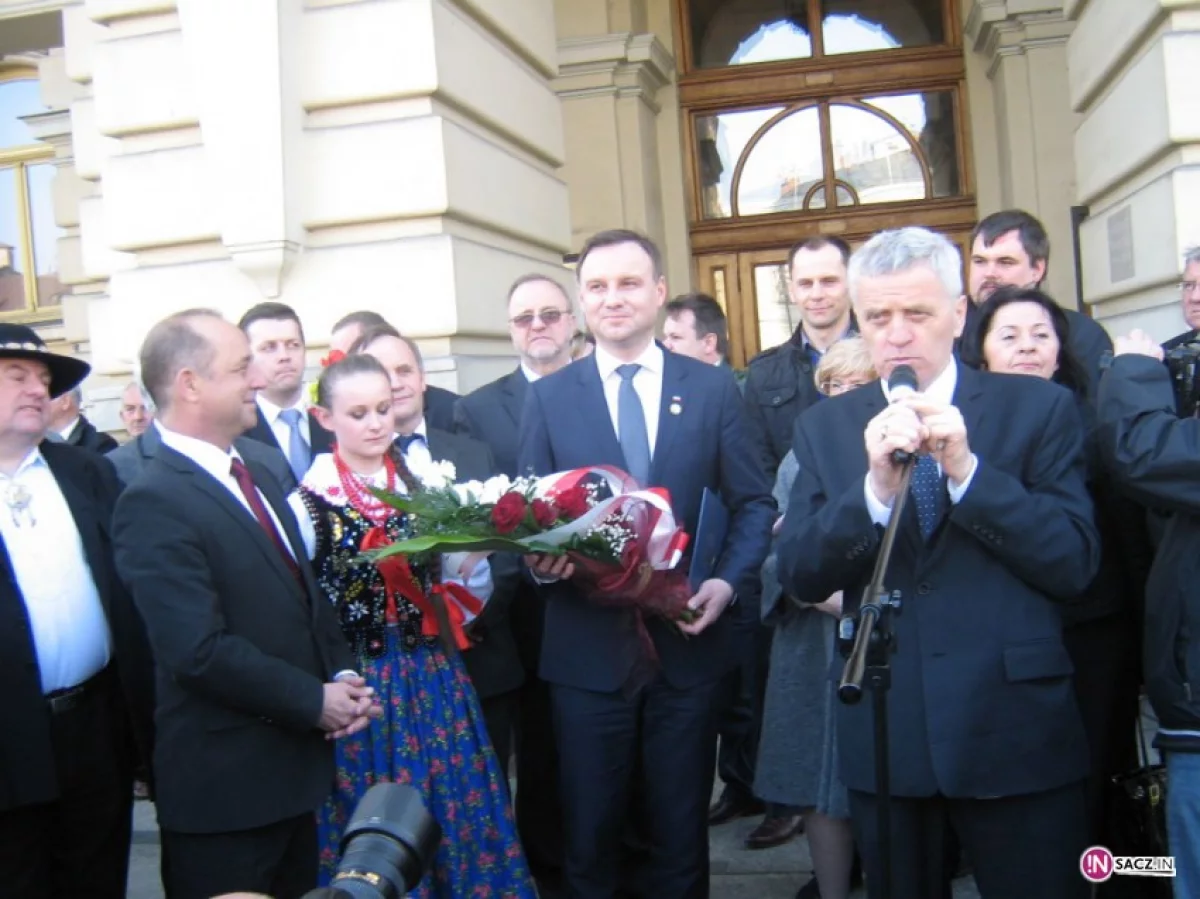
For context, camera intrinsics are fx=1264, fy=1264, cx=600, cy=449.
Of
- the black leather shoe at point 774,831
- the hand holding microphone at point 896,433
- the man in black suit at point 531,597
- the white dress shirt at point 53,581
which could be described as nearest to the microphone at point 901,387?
the hand holding microphone at point 896,433

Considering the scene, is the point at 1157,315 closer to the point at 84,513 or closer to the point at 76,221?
the point at 84,513

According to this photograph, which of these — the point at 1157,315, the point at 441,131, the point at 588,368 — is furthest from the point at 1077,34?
the point at 588,368

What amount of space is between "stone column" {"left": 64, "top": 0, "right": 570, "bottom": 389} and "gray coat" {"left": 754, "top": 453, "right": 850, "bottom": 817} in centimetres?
241

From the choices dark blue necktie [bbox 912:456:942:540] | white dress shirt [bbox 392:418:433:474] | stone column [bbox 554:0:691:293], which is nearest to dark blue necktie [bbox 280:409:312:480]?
white dress shirt [bbox 392:418:433:474]

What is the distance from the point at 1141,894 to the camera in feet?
11.1

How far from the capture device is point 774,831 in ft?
16.4

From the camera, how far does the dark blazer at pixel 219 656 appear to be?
3018 mm

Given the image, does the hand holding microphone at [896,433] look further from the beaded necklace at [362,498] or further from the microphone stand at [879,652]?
the beaded necklace at [362,498]

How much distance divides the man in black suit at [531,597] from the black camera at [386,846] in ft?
9.91

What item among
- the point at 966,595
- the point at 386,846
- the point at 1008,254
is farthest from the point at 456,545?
the point at 1008,254

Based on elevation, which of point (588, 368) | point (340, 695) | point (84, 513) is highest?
point (588, 368)

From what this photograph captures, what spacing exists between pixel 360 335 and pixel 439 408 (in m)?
0.44

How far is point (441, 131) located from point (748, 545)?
3104mm

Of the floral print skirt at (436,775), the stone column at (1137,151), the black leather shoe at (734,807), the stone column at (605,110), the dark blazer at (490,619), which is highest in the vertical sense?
the stone column at (605,110)
